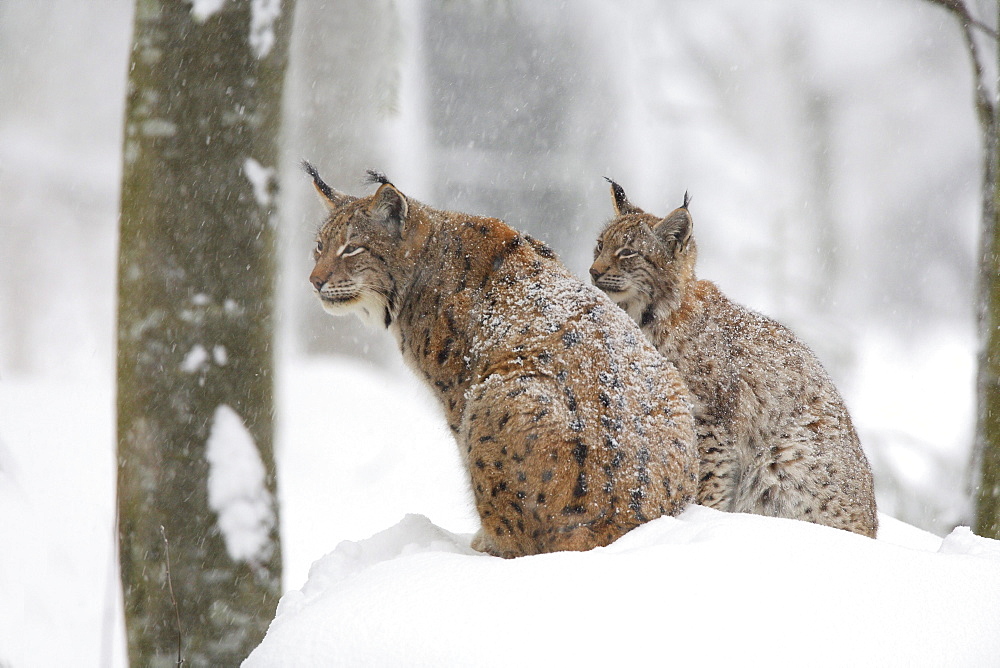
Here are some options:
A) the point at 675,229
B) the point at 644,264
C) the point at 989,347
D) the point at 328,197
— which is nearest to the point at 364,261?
the point at 328,197

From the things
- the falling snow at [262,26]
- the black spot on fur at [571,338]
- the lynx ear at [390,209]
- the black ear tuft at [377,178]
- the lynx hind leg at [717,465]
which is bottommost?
the lynx hind leg at [717,465]

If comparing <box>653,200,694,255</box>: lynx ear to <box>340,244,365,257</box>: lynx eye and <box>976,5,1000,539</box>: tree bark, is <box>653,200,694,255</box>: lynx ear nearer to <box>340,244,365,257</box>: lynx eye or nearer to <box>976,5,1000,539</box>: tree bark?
<box>340,244,365,257</box>: lynx eye

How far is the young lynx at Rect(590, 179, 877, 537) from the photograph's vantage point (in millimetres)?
4062

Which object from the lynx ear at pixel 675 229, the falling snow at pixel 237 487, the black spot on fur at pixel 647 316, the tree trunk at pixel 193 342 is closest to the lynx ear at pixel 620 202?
the lynx ear at pixel 675 229

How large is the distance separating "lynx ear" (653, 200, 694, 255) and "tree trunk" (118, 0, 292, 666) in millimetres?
1915

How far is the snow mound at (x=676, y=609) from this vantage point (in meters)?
2.01

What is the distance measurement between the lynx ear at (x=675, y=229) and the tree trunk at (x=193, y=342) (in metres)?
1.91

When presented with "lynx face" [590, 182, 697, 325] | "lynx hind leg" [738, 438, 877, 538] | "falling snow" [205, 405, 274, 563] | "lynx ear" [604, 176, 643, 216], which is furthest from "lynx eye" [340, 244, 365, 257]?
"lynx hind leg" [738, 438, 877, 538]

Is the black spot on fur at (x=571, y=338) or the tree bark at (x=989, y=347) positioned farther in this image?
the tree bark at (x=989, y=347)

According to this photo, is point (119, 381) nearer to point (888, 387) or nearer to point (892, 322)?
point (888, 387)

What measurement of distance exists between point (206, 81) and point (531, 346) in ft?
5.69

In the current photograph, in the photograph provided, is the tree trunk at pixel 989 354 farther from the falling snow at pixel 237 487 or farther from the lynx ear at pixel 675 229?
the falling snow at pixel 237 487

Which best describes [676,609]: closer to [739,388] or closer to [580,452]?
[580,452]

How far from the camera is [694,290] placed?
4578 mm
